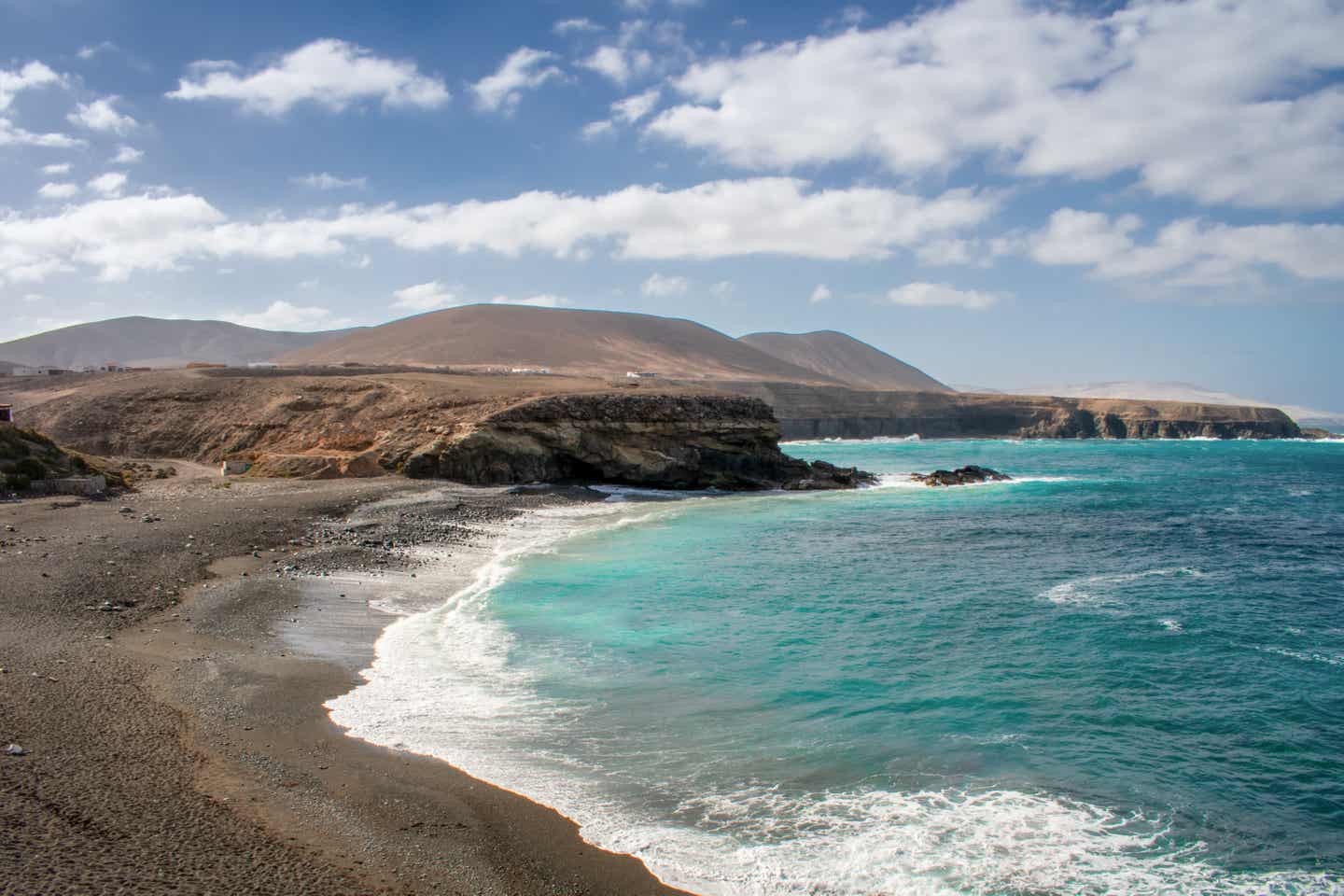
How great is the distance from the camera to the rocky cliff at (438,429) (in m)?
36.4

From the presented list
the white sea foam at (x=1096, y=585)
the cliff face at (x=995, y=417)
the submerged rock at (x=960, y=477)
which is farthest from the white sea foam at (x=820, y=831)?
the cliff face at (x=995, y=417)

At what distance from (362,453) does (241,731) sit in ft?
93.1

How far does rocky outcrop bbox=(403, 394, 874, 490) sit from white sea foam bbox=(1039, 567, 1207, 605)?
22.4m

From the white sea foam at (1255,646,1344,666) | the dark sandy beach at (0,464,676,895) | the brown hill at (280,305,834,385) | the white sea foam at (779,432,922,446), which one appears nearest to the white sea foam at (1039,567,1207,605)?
the white sea foam at (1255,646,1344,666)

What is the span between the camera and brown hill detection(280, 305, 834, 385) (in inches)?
5128

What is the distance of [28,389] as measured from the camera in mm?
50125

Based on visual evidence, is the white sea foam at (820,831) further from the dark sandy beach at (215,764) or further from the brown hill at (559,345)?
the brown hill at (559,345)

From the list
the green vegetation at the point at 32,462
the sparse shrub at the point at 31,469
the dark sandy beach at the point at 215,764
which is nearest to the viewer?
the dark sandy beach at the point at 215,764

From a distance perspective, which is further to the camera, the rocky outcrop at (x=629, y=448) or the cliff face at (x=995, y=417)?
the cliff face at (x=995, y=417)

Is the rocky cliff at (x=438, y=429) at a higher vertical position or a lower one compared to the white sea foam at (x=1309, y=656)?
higher

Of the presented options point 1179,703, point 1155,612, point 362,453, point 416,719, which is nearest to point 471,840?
point 416,719

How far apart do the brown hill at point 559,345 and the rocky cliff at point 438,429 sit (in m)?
75.4

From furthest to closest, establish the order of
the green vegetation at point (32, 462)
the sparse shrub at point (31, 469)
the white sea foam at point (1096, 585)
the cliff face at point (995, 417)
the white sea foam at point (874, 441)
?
the cliff face at point (995, 417)
the white sea foam at point (874, 441)
the sparse shrub at point (31, 469)
the green vegetation at point (32, 462)
the white sea foam at point (1096, 585)

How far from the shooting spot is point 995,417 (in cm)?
11481
